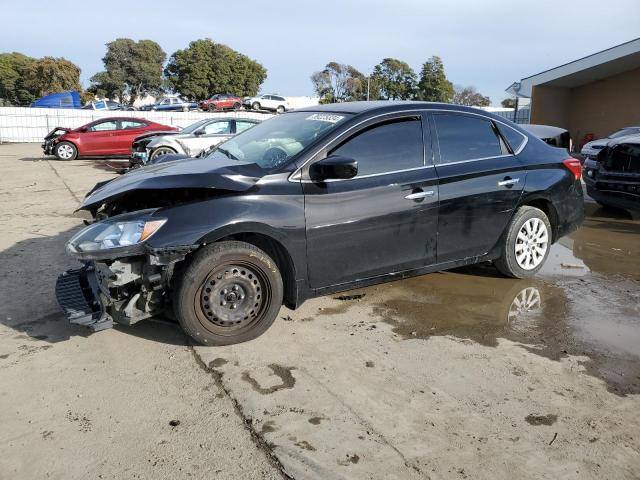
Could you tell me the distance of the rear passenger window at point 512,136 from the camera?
16.3 feet

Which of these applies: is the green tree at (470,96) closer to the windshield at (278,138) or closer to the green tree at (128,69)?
the green tree at (128,69)

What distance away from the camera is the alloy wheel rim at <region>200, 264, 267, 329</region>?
3566 mm

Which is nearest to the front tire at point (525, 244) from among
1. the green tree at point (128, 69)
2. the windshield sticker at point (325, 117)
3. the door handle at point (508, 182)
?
the door handle at point (508, 182)

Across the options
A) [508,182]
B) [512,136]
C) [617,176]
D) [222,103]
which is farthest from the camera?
[222,103]

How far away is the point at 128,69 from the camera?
69.5m

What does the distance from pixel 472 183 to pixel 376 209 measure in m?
1.06

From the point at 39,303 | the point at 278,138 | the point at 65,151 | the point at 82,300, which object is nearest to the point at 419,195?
the point at 278,138

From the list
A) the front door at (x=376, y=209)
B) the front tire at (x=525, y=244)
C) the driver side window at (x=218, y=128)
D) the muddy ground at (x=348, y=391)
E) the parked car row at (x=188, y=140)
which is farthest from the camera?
the driver side window at (x=218, y=128)

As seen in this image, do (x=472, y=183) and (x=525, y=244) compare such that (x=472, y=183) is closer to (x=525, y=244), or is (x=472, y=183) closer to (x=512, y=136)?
(x=512, y=136)

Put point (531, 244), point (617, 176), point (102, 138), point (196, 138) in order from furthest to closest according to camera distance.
Result: point (102, 138) → point (196, 138) → point (617, 176) → point (531, 244)

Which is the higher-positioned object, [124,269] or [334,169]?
[334,169]

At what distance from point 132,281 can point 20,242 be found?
150 inches

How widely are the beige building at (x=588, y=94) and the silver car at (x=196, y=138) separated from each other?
16.5 meters

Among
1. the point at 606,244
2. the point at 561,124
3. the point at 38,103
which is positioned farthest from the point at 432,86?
the point at 606,244
